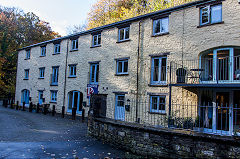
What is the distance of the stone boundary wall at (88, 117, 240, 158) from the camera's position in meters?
5.31

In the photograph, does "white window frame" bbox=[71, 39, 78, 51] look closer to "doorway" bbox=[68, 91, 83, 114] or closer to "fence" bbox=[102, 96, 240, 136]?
"doorway" bbox=[68, 91, 83, 114]

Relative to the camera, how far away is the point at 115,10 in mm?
32250

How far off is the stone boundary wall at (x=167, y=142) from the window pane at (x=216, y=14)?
318 inches

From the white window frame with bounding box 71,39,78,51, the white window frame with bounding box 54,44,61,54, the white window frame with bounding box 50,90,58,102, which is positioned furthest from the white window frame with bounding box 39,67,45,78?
the white window frame with bounding box 71,39,78,51

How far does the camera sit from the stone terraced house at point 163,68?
10859mm

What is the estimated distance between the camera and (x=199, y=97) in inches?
459

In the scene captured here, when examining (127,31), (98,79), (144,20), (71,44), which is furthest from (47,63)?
(144,20)

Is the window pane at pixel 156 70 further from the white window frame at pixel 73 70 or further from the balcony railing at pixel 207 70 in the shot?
the white window frame at pixel 73 70

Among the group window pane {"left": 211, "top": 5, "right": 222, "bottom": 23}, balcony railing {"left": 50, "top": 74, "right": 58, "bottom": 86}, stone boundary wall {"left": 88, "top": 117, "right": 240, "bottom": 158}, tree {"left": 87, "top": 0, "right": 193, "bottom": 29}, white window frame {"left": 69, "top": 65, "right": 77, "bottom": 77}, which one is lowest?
stone boundary wall {"left": 88, "top": 117, "right": 240, "bottom": 158}

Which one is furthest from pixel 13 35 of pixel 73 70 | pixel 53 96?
pixel 73 70

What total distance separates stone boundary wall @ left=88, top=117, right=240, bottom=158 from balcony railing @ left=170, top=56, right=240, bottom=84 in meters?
5.25

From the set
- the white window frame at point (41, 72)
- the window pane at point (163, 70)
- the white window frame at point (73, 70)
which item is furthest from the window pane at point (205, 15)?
the white window frame at point (41, 72)

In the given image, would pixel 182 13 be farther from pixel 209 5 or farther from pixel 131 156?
pixel 131 156

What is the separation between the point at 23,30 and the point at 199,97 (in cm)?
3445
